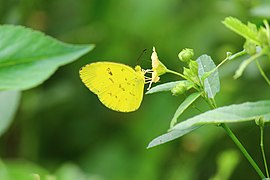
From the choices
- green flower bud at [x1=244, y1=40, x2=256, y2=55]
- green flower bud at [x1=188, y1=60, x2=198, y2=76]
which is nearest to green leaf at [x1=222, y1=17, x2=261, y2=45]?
green flower bud at [x1=244, y1=40, x2=256, y2=55]

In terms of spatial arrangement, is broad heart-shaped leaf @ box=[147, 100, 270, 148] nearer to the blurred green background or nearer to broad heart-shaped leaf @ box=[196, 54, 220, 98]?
broad heart-shaped leaf @ box=[196, 54, 220, 98]

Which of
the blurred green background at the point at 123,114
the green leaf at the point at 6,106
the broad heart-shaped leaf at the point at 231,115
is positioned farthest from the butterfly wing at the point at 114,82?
the blurred green background at the point at 123,114

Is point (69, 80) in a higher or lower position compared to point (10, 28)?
lower

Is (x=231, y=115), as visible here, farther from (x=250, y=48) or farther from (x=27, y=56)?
(x=27, y=56)

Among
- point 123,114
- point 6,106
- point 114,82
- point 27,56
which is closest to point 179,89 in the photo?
point 114,82

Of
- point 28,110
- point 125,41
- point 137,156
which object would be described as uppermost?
point 125,41

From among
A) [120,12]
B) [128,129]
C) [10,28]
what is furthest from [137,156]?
[10,28]

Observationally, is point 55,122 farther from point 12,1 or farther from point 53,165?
point 12,1
